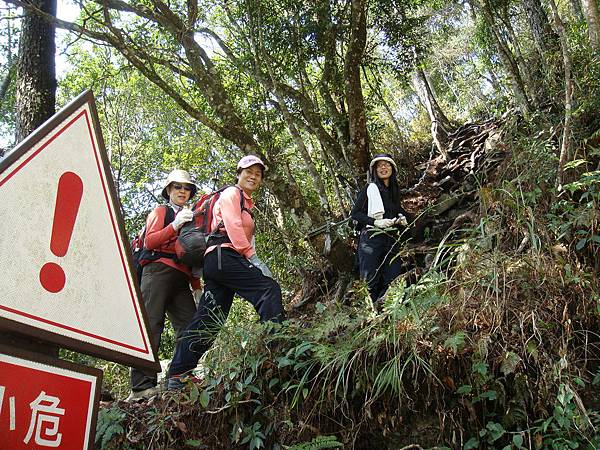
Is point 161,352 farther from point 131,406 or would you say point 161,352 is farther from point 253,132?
point 131,406

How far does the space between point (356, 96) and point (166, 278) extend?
4174mm

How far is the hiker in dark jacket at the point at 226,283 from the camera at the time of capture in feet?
14.4

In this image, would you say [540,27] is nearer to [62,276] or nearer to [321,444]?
[321,444]

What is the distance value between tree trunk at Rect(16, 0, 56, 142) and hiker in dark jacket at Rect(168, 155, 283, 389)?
209 centimetres

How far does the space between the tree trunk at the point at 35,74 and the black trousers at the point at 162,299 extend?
1833 mm

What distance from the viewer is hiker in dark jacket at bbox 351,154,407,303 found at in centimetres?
539

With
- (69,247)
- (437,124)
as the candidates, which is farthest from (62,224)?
(437,124)

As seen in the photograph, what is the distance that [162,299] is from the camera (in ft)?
16.1

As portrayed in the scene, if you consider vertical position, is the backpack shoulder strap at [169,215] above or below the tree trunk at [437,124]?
below

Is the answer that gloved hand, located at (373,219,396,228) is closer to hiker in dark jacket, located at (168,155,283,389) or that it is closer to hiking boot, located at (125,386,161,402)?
hiker in dark jacket, located at (168,155,283,389)

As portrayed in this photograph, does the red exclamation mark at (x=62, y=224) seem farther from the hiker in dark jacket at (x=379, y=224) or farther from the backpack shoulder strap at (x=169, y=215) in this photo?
the hiker in dark jacket at (x=379, y=224)

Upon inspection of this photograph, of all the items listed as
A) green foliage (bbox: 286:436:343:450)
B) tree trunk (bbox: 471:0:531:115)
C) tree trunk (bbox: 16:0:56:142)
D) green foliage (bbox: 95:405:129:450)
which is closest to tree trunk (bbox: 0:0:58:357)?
tree trunk (bbox: 16:0:56:142)

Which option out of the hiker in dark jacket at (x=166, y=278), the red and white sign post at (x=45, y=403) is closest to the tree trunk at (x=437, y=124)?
the hiker in dark jacket at (x=166, y=278)

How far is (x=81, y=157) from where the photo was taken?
68.0 inches
